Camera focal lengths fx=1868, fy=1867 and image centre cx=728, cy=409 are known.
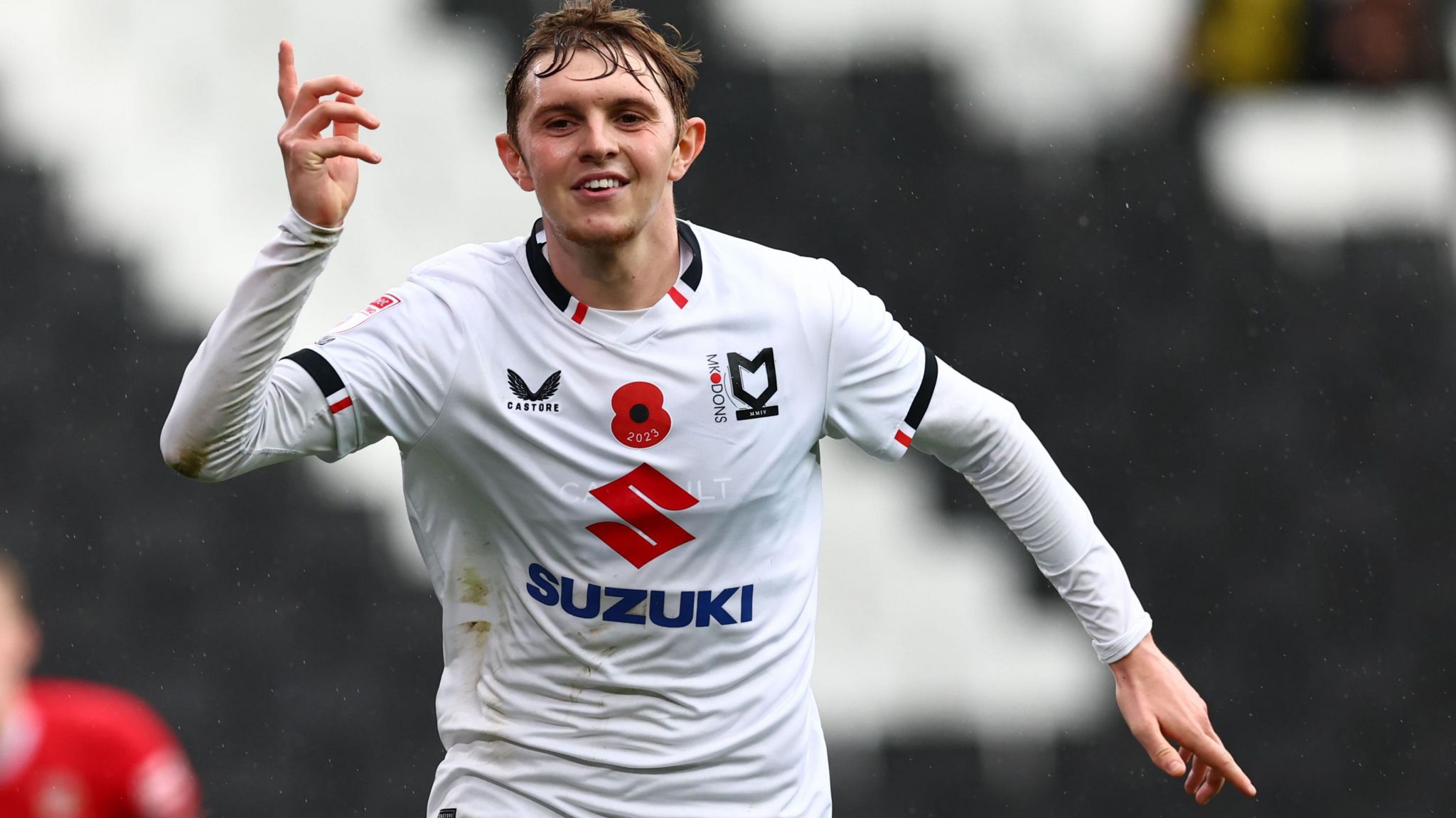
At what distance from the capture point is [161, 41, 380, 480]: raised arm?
2.28 m

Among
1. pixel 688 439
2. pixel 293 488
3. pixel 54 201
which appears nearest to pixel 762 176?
pixel 293 488

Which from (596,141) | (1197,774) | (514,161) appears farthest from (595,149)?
(1197,774)

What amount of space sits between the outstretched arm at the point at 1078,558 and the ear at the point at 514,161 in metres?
0.71

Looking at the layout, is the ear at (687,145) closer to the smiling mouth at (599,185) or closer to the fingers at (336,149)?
the smiling mouth at (599,185)

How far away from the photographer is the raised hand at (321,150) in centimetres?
228

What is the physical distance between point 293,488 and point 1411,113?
141 inches

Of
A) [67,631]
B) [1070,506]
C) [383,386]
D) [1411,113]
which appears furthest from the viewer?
[1411,113]

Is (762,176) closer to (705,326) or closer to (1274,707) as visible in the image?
(1274,707)

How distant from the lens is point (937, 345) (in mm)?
5477

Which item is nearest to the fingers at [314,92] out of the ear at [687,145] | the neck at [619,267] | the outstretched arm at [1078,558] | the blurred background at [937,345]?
the neck at [619,267]

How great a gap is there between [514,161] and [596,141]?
23 centimetres

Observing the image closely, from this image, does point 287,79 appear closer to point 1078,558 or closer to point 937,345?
point 1078,558

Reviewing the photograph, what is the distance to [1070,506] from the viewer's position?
3014 millimetres

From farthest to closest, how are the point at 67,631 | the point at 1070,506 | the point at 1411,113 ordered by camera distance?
the point at 1411,113 < the point at 67,631 < the point at 1070,506
